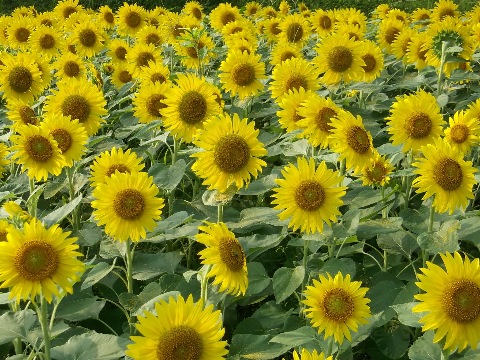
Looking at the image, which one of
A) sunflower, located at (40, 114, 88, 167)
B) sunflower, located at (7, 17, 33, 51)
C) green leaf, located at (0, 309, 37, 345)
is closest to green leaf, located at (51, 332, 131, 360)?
green leaf, located at (0, 309, 37, 345)

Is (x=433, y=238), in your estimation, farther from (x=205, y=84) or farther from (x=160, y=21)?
(x=160, y=21)

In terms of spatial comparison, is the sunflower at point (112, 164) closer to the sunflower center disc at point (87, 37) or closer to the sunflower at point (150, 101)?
the sunflower at point (150, 101)

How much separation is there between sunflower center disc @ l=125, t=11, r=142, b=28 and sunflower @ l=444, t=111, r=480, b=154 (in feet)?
11.7

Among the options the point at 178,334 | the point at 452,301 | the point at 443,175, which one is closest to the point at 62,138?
the point at 178,334

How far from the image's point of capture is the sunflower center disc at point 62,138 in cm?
300

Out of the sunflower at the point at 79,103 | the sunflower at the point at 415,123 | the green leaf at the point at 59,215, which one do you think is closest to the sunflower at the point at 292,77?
the sunflower at the point at 415,123

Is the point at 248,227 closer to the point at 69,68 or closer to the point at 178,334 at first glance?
the point at 178,334

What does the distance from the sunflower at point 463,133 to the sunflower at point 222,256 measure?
1163mm

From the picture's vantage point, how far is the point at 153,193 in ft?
8.13

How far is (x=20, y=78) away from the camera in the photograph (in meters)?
4.02

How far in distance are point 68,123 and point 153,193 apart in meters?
0.77

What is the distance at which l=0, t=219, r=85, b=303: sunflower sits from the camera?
2035 millimetres

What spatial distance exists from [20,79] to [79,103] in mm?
743

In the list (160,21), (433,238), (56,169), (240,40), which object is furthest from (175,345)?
(160,21)
